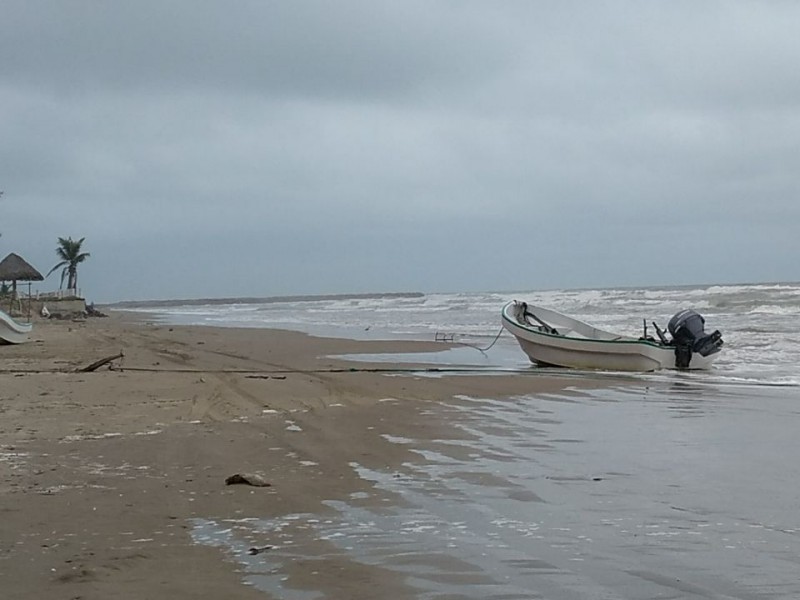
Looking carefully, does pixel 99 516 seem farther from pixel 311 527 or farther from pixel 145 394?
pixel 145 394

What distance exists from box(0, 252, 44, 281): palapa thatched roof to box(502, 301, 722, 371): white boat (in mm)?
25049

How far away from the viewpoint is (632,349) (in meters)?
16.5

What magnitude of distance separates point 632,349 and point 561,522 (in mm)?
12190

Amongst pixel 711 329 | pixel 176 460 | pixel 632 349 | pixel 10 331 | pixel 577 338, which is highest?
pixel 711 329

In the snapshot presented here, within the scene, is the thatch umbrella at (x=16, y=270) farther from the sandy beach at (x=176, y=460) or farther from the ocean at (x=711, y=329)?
the sandy beach at (x=176, y=460)

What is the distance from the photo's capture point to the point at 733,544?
441 cm

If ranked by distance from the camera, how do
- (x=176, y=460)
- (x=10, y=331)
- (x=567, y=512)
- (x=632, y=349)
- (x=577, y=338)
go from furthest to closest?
(x=10, y=331) < (x=577, y=338) < (x=632, y=349) < (x=176, y=460) < (x=567, y=512)

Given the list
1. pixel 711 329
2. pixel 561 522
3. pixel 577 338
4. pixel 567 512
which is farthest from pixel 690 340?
pixel 561 522

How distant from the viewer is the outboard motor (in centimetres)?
1598

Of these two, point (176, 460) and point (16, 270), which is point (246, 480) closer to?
point (176, 460)

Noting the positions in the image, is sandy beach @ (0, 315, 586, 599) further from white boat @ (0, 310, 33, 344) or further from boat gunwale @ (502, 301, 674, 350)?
white boat @ (0, 310, 33, 344)

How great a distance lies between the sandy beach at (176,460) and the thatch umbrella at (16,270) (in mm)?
22898

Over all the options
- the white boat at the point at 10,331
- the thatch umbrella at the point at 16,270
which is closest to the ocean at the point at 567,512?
the white boat at the point at 10,331

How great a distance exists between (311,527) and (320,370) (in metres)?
10.1
